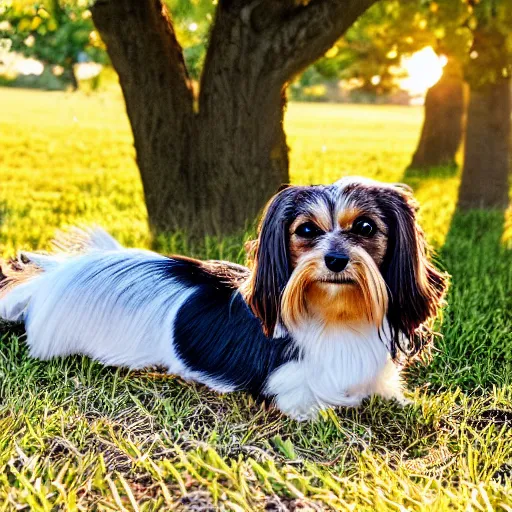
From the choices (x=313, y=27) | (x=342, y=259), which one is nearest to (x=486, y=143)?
(x=313, y=27)

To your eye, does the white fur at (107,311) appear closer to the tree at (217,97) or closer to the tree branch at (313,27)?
the tree at (217,97)

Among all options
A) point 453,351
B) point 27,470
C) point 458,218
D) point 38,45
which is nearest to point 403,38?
point 458,218

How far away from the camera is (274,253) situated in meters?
3.19

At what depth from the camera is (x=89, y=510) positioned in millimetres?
2938

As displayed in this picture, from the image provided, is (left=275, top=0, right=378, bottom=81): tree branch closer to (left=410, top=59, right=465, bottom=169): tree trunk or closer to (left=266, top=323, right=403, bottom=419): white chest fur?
(left=266, top=323, right=403, bottom=419): white chest fur

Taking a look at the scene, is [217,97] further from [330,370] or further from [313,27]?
[330,370]

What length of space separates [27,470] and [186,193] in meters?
3.60

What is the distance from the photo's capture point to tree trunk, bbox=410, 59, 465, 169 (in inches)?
557

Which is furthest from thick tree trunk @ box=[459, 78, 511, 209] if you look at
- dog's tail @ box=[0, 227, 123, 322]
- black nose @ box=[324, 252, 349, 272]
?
black nose @ box=[324, 252, 349, 272]

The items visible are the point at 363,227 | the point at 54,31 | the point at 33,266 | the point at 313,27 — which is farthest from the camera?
the point at 54,31

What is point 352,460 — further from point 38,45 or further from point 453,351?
point 38,45

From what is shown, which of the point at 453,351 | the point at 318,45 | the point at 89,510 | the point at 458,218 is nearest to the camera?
the point at 89,510

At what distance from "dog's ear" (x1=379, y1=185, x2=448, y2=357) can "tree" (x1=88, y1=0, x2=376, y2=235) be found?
2715mm

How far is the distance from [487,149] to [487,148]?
0.6 inches
